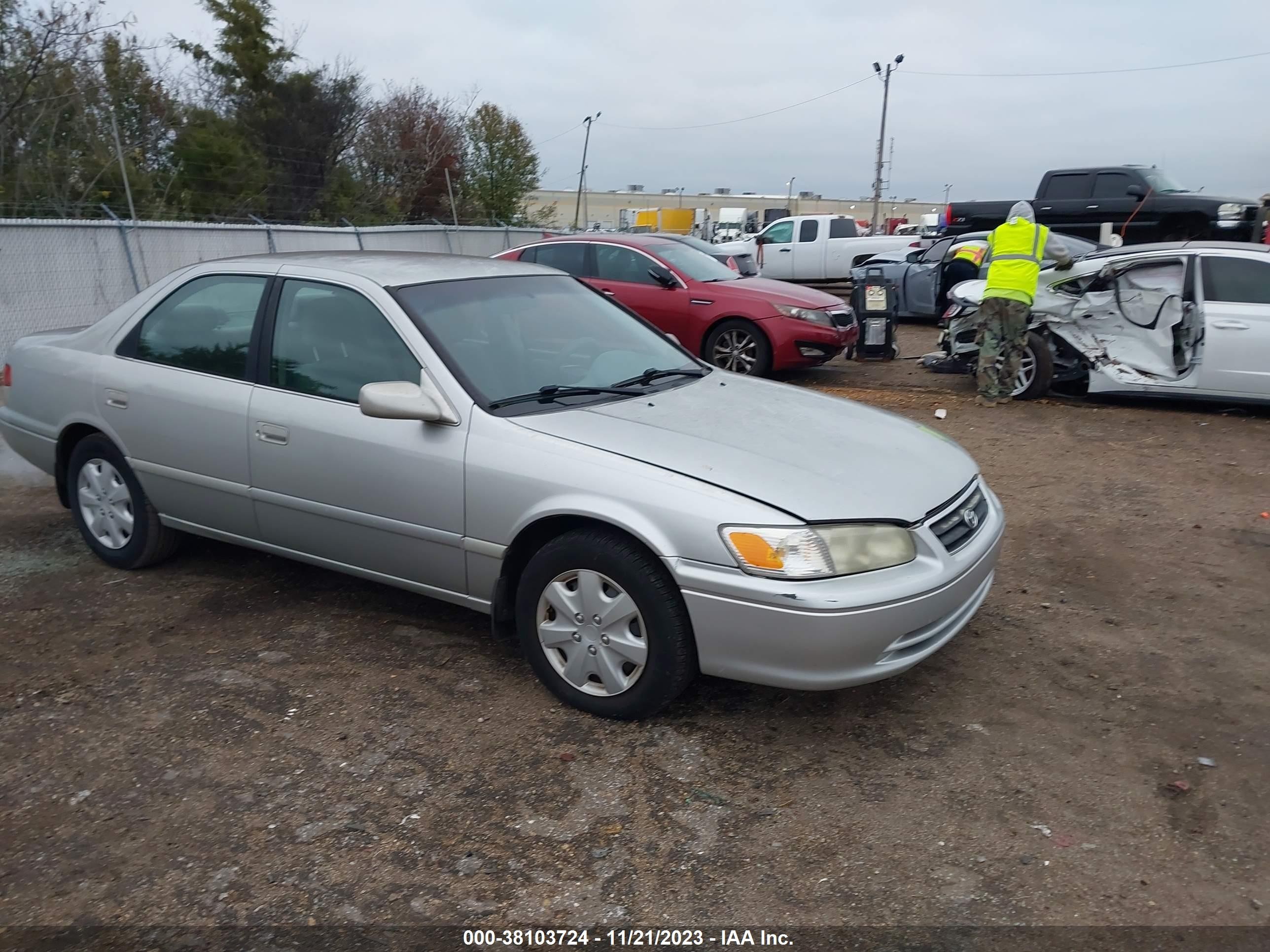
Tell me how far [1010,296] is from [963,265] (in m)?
4.80

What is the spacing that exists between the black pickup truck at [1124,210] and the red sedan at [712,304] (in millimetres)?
7989

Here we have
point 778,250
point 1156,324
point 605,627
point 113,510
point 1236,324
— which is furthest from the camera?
point 778,250

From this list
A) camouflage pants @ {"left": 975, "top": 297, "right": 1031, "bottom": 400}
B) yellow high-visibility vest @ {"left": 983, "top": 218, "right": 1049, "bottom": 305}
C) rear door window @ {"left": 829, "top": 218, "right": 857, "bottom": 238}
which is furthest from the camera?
rear door window @ {"left": 829, "top": 218, "right": 857, "bottom": 238}

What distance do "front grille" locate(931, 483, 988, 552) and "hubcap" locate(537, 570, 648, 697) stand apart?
1.10 metres

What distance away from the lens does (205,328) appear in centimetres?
462

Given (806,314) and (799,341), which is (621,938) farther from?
(806,314)

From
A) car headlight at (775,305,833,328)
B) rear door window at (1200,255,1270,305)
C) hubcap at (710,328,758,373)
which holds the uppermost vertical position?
rear door window at (1200,255,1270,305)

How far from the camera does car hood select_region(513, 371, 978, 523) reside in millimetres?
3336

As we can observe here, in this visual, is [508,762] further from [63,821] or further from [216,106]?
[216,106]

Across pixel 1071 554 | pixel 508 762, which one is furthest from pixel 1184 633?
pixel 508 762

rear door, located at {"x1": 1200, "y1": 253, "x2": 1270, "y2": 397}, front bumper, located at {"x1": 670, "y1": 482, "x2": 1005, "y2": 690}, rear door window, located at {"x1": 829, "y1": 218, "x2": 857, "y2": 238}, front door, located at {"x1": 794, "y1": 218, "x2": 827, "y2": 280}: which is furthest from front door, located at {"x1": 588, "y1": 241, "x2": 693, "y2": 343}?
rear door window, located at {"x1": 829, "y1": 218, "x2": 857, "y2": 238}

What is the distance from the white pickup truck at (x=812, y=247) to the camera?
20469 millimetres

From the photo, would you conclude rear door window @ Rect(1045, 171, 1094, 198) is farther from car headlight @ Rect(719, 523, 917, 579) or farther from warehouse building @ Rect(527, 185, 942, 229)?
warehouse building @ Rect(527, 185, 942, 229)

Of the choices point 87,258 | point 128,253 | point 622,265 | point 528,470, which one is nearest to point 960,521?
point 528,470
